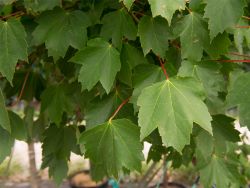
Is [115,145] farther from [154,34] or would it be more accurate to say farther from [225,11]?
[225,11]

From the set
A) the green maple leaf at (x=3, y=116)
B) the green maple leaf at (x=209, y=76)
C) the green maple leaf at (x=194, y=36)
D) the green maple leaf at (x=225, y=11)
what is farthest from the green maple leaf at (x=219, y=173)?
the green maple leaf at (x=3, y=116)

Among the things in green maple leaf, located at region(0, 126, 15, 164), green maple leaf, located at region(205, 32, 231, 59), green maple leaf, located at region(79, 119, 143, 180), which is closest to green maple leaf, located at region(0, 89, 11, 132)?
green maple leaf, located at region(0, 126, 15, 164)

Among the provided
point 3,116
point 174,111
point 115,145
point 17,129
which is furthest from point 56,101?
point 174,111

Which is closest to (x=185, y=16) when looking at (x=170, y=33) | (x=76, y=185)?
(x=170, y=33)

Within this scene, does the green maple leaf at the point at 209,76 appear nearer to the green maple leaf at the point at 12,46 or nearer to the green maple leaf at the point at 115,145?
the green maple leaf at the point at 115,145

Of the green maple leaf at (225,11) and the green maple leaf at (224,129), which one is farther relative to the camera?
the green maple leaf at (224,129)

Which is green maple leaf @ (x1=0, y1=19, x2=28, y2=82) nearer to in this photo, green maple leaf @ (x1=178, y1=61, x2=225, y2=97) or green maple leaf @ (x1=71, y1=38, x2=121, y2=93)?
green maple leaf @ (x1=71, y1=38, x2=121, y2=93)

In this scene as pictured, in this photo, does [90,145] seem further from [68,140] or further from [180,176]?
[180,176]

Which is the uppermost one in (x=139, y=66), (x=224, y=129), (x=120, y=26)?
(x=120, y=26)
